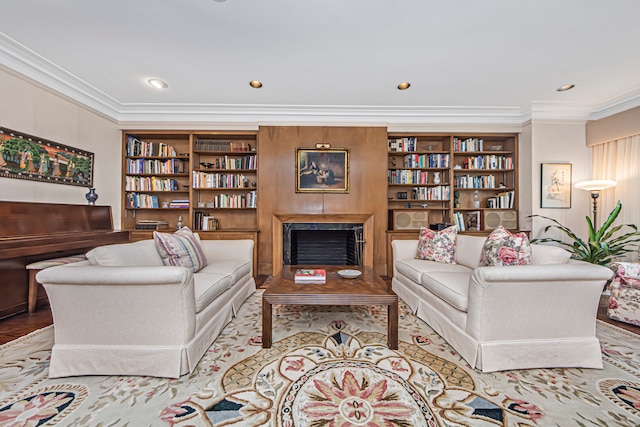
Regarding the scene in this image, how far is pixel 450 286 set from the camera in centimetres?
198

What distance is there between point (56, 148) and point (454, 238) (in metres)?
4.66

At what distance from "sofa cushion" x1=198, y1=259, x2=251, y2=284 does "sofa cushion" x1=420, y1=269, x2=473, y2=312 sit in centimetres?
171

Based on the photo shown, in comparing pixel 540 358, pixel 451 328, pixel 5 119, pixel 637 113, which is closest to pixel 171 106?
pixel 5 119

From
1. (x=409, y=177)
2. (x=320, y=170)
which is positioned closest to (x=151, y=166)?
(x=320, y=170)

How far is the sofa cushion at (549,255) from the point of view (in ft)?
6.45

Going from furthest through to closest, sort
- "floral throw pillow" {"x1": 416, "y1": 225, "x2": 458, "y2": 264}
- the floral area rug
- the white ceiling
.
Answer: "floral throw pillow" {"x1": 416, "y1": 225, "x2": 458, "y2": 264}, the white ceiling, the floral area rug

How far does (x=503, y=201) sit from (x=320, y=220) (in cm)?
296

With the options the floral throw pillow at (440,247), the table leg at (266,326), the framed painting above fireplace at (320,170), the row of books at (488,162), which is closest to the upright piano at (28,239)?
the table leg at (266,326)

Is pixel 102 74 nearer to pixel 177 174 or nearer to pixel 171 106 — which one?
pixel 171 106

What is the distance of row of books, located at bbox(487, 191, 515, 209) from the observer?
429 cm

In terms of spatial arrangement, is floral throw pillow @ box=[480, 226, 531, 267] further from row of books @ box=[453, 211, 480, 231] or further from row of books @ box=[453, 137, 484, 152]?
row of books @ box=[453, 137, 484, 152]

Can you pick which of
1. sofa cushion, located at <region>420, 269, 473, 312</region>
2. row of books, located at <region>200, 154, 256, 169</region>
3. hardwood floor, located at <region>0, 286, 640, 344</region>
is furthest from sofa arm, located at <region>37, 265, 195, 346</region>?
row of books, located at <region>200, 154, 256, 169</region>

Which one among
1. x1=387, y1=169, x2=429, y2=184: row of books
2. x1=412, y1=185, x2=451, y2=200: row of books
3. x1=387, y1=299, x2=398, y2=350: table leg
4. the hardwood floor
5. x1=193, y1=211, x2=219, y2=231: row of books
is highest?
x1=387, y1=169, x2=429, y2=184: row of books

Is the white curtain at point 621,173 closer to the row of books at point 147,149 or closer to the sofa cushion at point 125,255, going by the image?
the sofa cushion at point 125,255
